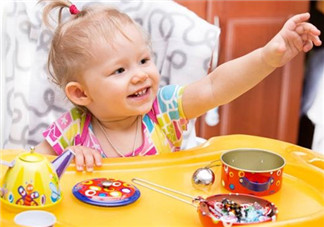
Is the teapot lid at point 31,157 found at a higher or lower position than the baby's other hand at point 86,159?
higher

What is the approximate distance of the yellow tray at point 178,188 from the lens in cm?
82

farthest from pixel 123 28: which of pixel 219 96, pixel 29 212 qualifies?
pixel 29 212

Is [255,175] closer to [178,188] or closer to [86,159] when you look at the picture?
[178,188]

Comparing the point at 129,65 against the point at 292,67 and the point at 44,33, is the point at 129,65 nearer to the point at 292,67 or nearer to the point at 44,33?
the point at 44,33

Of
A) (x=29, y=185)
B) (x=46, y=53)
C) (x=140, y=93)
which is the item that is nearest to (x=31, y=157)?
(x=29, y=185)

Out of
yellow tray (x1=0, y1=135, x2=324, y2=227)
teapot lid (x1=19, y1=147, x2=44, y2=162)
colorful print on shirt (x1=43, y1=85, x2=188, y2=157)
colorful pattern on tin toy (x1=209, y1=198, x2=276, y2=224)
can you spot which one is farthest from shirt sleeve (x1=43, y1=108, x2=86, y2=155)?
colorful pattern on tin toy (x1=209, y1=198, x2=276, y2=224)

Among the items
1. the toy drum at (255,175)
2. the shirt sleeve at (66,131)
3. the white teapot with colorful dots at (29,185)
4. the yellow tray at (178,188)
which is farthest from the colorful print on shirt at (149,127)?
the white teapot with colorful dots at (29,185)

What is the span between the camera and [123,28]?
3.65 feet

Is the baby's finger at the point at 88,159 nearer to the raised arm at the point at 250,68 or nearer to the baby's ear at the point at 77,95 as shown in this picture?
the baby's ear at the point at 77,95

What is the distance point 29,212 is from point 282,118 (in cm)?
174

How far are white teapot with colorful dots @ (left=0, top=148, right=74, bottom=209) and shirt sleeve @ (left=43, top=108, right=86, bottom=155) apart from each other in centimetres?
32

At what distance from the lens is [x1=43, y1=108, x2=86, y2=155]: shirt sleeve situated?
1170 millimetres

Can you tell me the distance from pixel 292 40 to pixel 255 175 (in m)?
0.25

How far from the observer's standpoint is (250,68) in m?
1.07
